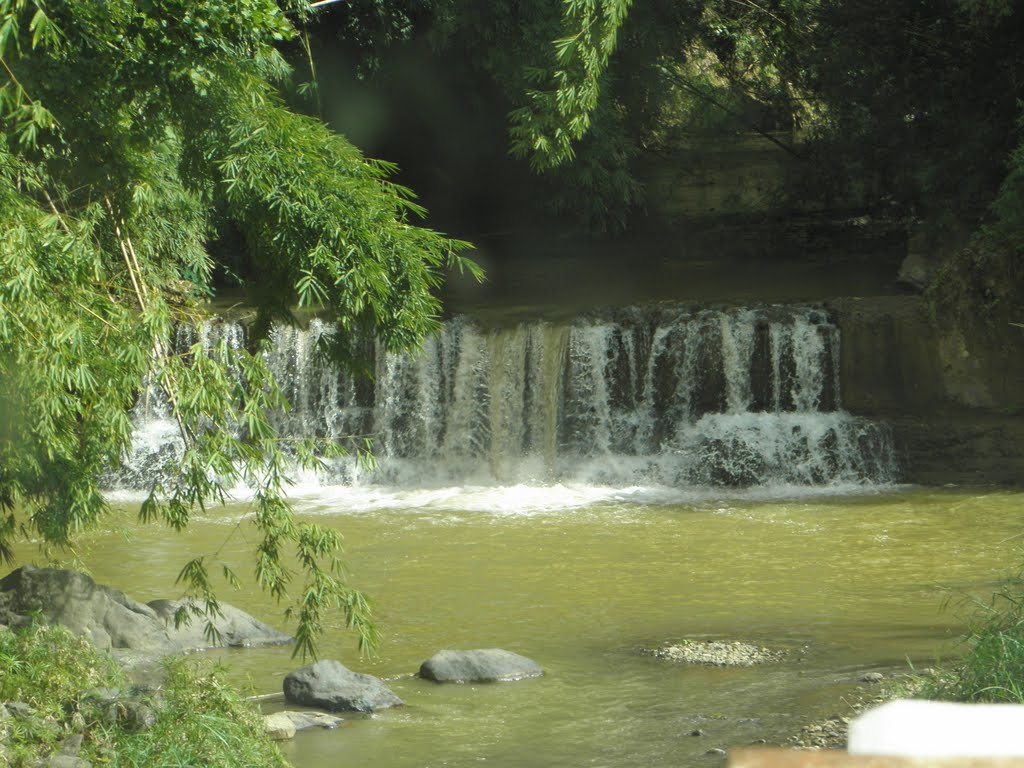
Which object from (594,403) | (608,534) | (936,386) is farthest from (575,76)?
(936,386)

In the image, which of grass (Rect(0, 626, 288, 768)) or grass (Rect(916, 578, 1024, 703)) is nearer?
grass (Rect(916, 578, 1024, 703))

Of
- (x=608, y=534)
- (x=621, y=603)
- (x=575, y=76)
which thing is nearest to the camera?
(x=575, y=76)

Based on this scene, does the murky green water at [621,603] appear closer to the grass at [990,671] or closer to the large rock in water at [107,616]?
the large rock in water at [107,616]

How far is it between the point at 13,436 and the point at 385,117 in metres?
14.1

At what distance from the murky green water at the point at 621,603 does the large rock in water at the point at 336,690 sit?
0.42ft

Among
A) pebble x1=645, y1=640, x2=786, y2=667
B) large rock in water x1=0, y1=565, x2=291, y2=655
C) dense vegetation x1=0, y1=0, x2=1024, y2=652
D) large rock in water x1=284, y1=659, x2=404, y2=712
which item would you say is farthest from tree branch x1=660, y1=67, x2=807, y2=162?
large rock in water x1=284, y1=659, x2=404, y2=712

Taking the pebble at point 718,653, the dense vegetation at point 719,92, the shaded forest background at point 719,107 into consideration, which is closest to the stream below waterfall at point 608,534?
the pebble at point 718,653

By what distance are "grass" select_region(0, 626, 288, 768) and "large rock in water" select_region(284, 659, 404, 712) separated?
0.78m

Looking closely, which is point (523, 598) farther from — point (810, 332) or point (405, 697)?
point (810, 332)

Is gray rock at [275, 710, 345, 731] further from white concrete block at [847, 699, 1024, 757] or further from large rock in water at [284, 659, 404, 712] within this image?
white concrete block at [847, 699, 1024, 757]

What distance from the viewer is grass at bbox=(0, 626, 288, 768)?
218 inches

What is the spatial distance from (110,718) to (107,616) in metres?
2.69

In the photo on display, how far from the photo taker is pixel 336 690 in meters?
7.29

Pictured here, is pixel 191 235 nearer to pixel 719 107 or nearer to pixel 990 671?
pixel 990 671
